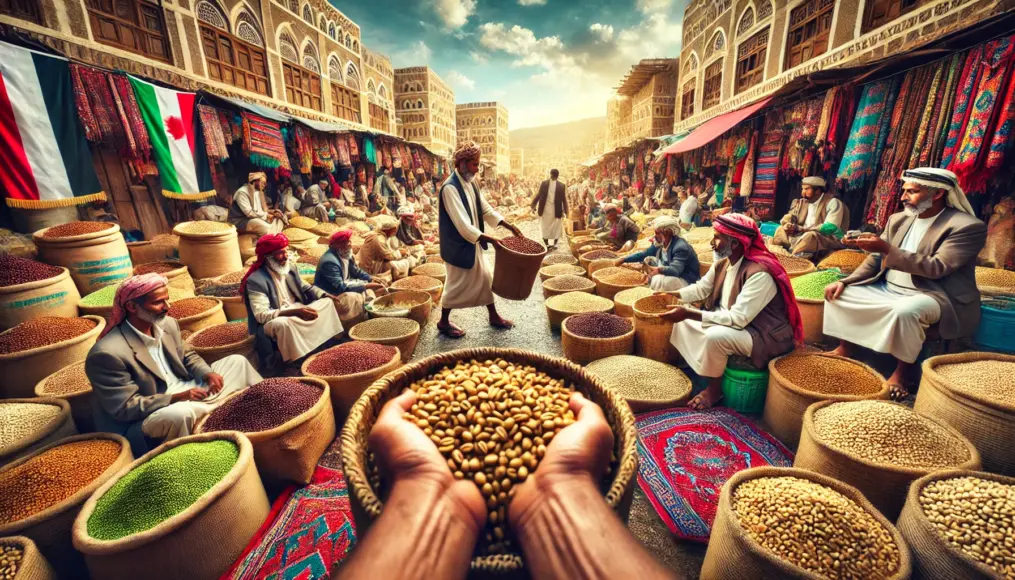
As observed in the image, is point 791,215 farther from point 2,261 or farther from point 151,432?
point 2,261

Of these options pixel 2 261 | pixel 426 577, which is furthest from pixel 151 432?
pixel 2 261

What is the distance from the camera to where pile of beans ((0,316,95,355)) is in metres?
2.59

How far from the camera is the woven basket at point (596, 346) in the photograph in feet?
9.65

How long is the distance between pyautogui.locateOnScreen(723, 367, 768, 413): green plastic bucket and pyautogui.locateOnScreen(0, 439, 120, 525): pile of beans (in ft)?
11.1

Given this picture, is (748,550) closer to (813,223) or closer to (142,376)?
(142,376)

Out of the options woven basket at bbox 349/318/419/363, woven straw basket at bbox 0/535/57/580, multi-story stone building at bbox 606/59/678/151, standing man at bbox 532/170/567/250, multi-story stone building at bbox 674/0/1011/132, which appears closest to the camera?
woven straw basket at bbox 0/535/57/580

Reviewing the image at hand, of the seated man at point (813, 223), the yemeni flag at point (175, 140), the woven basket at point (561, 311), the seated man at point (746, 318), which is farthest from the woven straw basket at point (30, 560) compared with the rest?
the seated man at point (813, 223)

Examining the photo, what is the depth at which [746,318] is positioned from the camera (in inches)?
94.8

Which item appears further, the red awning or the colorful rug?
the red awning

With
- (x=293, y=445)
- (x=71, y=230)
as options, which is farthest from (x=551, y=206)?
(x=293, y=445)

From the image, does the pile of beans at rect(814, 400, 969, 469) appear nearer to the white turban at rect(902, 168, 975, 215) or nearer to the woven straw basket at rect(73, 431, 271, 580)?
the white turban at rect(902, 168, 975, 215)

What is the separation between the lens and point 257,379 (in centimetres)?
263

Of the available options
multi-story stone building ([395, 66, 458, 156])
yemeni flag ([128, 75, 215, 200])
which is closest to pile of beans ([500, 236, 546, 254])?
yemeni flag ([128, 75, 215, 200])

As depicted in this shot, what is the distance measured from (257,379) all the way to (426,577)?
242cm
